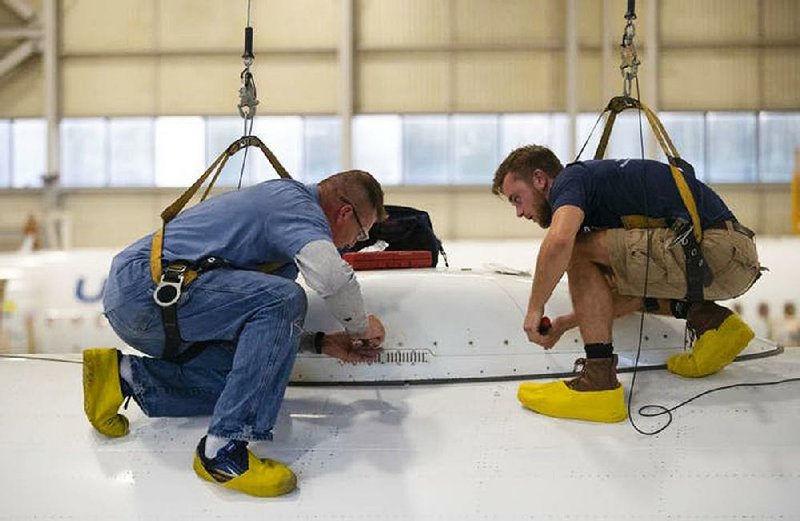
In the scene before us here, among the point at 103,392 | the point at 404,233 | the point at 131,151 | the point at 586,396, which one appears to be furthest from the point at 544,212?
the point at 131,151

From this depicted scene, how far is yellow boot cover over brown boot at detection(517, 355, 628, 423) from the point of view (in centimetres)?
346

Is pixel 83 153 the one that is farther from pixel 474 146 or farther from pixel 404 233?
pixel 404 233

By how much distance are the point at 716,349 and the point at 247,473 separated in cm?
222

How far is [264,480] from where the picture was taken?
2.97 m

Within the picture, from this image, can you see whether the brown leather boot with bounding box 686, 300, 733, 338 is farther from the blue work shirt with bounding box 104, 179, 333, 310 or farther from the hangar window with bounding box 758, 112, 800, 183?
the hangar window with bounding box 758, 112, 800, 183

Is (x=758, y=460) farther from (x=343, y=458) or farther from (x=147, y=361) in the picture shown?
(x=147, y=361)

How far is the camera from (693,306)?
404cm

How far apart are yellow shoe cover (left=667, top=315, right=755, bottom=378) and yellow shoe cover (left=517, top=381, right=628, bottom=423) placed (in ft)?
1.86

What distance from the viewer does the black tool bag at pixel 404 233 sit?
489 cm

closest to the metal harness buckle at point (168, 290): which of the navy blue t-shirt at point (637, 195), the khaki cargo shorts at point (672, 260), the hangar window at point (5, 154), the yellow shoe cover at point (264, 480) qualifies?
the yellow shoe cover at point (264, 480)

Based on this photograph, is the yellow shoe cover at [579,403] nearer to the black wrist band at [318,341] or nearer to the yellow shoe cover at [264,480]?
the black wrist band at [318,341]

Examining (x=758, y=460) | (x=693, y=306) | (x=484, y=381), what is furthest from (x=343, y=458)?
(x=693, y=306)

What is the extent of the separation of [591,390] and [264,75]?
39.0 feet

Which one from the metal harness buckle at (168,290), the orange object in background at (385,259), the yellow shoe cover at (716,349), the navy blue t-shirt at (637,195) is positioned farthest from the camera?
the orange object in background at (385,259)
